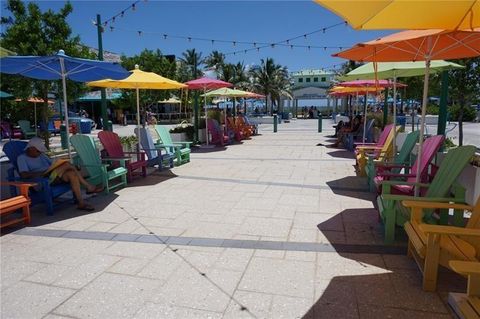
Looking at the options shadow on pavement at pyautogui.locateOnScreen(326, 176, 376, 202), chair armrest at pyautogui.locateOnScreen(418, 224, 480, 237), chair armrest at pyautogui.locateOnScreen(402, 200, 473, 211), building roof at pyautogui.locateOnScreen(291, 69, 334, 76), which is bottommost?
shadow on pavement at pyautogui.locateOnScreen(326, 176, 376, 202)

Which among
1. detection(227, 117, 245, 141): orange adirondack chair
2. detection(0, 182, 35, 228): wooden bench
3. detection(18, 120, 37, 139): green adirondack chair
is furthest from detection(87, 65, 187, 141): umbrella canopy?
detection(18, 120, 37, 139): green adirondack chair

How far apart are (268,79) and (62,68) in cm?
3644

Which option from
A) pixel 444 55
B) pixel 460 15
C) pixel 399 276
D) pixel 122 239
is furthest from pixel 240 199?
pixel 460 15

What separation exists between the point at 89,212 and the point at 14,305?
7.92 feet

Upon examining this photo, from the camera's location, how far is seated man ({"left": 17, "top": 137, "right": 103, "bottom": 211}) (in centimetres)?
512

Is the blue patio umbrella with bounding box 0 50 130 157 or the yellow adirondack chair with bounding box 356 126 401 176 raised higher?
the blue patio umbrella with bounding box 0 50 130 157

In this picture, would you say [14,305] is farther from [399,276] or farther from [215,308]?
[399,276]

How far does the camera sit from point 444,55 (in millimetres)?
4605

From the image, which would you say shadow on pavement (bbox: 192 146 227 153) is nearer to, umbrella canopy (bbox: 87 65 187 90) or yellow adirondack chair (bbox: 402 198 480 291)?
umbrella canopy (bbox: 87 65 187 90)

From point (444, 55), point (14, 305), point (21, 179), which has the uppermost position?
point (444, 55)

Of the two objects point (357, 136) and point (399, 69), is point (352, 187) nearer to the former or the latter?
point (399, 69)

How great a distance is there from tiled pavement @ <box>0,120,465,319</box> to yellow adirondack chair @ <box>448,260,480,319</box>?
375 mm

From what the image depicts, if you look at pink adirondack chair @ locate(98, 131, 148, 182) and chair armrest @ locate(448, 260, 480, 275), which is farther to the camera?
pink adirondack chair @ locate(98, 131, 148, 182)

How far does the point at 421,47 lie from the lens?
4.58 m
